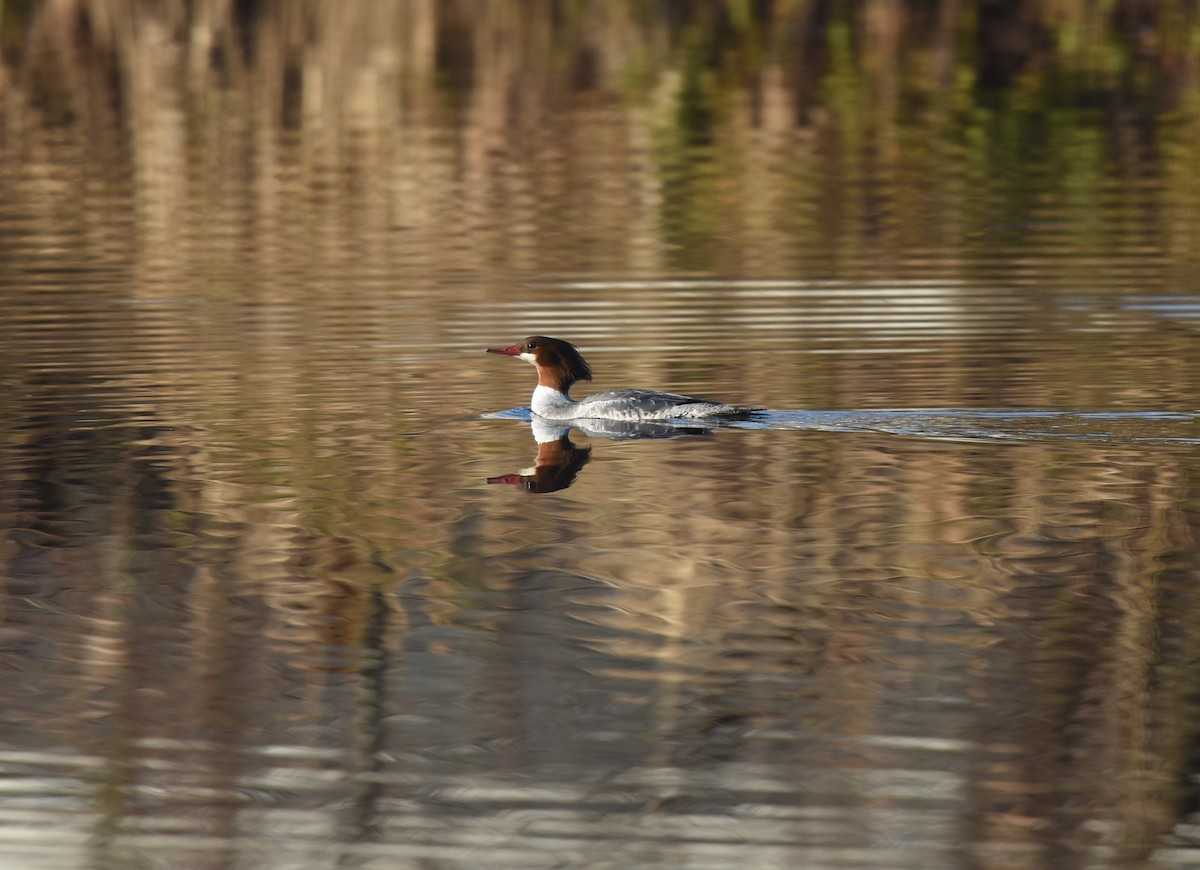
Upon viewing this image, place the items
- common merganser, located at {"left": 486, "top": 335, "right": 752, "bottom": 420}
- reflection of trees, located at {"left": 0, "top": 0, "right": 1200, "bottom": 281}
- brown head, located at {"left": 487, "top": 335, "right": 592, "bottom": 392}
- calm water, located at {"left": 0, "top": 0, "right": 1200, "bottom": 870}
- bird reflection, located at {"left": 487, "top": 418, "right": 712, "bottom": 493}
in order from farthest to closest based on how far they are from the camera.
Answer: reflection of trees, located at {"left": 0, "top": 0, "right": 1200, "bottom": 281} < brown head, located at {"left": 487, "top": 335, "right": 592, "bottom": 392} < common merganser, located at {"left": 486, "top": 335, "right": 752, "bottom": 420} < bird reflection, located at {"left": 487, "top": 418, "right": 712, "bottom": 493} < calm water, located at {"left": 0, "top": 0, "right": 1200, "bottom": 870}

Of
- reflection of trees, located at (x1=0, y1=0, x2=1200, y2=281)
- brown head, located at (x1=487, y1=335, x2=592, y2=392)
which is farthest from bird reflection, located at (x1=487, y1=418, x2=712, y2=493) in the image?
reflection of trees, located at (x1=0, y1=0, x2=1200, y2=281)

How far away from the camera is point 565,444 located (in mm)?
10227

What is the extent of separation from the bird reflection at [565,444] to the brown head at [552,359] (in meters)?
0.22

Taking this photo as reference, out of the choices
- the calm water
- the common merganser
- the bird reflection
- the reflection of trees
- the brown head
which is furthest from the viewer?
the reflection of trees

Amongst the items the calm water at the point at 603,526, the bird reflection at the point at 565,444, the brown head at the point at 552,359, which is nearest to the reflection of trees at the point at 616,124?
the calm water at the point at 603,526

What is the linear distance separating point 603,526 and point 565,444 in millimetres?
1938

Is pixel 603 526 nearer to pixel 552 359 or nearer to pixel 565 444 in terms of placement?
pixel 565 444

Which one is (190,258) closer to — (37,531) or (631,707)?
(37,531)

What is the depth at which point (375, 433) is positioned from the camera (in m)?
10.0

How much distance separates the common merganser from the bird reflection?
2.0 inches

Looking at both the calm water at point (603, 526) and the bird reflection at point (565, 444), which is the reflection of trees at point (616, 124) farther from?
the bird reflection at point (565, 444)

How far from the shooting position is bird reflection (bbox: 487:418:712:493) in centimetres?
925

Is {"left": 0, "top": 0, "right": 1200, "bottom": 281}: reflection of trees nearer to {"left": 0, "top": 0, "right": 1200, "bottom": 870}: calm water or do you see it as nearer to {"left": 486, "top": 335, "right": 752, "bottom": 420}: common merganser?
{"left": 0, "top": 0, "right": 1200, "bottom": 870}: calm water

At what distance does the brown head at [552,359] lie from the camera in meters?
10.8
